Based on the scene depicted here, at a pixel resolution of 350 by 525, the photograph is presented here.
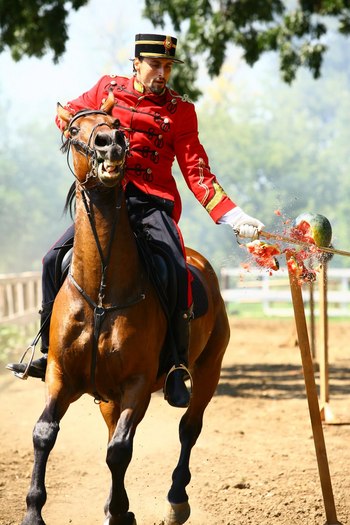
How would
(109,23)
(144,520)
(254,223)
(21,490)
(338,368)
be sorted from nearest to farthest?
1. (254,223)
2. (144,520)
3. (21,490)
4. (338,368)
5. (109,23)

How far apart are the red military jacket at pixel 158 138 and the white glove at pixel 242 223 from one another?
84mm

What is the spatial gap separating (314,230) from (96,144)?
197 cm

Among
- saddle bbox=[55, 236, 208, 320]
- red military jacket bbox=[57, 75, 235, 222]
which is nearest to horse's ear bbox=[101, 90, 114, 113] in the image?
red military jacket bbox=[57, 75, 235, 222]

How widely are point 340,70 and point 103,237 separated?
103 m

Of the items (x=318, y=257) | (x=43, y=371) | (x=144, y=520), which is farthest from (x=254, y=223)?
(x=144, y=520)

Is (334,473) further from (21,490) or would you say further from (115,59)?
(115,59)

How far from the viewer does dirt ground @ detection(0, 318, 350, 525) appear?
7500 mm

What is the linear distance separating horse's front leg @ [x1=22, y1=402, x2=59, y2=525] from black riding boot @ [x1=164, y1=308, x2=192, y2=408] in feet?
3.18

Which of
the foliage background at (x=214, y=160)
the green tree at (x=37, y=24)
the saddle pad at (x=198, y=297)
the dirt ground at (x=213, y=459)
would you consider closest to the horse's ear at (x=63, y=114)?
the saddle pad at (x=198, y=297)

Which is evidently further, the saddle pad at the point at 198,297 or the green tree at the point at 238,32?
the green tree at the point at 238,32

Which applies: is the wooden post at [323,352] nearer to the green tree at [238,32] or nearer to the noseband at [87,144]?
the noseband at [87,144]

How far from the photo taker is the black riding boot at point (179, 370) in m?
6.46

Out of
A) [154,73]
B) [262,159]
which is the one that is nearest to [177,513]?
[154,73]

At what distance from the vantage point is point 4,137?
210 feet
